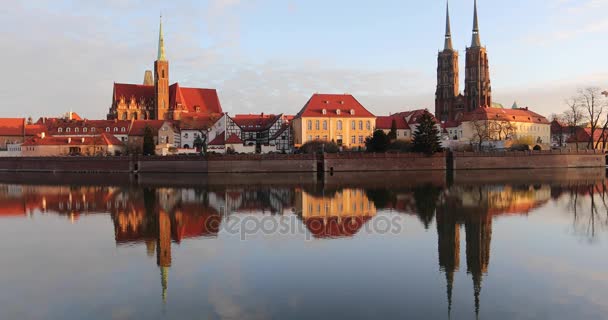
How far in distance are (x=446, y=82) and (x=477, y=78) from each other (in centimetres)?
542

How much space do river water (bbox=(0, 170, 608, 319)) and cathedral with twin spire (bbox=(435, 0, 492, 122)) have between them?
65464mm

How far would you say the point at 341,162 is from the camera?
163ft

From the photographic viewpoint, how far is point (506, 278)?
480 inches

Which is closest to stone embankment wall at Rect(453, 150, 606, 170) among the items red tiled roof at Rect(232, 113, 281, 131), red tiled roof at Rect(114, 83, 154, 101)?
red tiled roof at Rect(232, 113, 281, 131)

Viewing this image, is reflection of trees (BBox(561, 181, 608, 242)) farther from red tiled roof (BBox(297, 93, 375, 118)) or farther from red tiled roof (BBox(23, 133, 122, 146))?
red tiled roof (BBox(23, 133, 122, 146))

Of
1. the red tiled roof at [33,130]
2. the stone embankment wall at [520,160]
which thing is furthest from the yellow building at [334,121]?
the red tiled roof at [33,130]

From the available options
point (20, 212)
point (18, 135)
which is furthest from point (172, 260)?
point (18, 135)

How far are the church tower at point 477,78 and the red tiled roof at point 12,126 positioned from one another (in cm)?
7147

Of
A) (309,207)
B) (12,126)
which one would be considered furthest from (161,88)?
(309,207)

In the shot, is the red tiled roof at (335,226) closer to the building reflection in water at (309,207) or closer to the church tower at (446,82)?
the building reflection in water at (309,207)

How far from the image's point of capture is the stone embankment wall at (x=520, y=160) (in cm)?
5195

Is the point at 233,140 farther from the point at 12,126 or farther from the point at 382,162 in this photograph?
the point at 12,126

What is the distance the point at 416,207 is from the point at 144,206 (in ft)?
43.5

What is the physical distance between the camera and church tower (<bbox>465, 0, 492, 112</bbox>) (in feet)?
299
